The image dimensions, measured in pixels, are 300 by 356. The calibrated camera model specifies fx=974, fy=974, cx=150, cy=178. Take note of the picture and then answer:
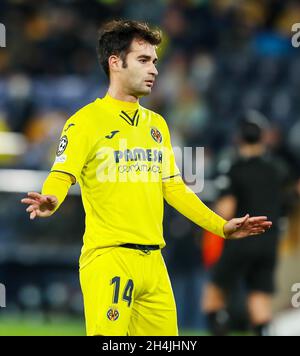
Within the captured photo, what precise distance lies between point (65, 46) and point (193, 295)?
4493 millimetres

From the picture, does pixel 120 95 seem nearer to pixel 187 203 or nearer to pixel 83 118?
pixel 83 118

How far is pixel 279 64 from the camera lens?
11820mm

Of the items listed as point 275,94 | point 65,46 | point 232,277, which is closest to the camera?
point 232,277

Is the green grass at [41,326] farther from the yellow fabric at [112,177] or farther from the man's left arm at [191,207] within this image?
the yellow fabric at [112,177]

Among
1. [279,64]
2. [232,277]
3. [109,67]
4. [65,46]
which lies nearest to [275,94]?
[279,64]

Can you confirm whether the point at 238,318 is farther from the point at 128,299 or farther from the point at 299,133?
the point at 128,299

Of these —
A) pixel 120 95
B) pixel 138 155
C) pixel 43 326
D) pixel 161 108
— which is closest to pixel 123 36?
pixel 120 95

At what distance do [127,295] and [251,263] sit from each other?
3726 mm

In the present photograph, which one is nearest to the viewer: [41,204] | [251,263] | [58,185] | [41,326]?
[41,204]

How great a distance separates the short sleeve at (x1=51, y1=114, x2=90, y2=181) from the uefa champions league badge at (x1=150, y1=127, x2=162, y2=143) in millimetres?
395

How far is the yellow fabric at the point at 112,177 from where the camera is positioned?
15.1ft

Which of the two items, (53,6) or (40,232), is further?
(53,6)

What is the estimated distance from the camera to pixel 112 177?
4.63 m

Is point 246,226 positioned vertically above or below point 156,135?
below
